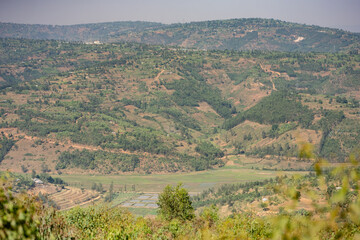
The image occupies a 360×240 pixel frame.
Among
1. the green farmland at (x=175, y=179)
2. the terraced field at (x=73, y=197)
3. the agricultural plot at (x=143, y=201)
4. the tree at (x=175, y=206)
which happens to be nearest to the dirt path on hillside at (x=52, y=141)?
the green farmland at (x=175, y=179)

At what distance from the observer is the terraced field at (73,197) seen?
90812 mm

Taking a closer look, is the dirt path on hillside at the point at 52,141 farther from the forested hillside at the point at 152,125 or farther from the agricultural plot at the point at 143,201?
the agricultural plot at the point at 143,201

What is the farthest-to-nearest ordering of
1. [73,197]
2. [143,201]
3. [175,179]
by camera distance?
1. [175,179]
2. [73,197]
3. [143,201]

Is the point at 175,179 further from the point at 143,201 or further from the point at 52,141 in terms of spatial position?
the point at 52,141

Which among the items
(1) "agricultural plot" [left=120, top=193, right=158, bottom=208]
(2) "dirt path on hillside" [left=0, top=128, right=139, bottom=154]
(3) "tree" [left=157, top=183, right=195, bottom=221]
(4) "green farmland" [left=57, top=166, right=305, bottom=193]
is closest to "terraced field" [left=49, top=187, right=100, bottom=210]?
(4) "green farmland" [left=57, top=166, right=305, bottom=193]

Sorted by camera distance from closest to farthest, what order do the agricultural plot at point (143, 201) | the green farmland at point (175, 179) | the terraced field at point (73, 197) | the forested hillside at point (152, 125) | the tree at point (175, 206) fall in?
the tree at point (175, 206), the agricultural plot at point (143, 201), the terraced field at point (73, 197), the green farmland at point (175, 179), the forested hillside at point (152, 125)

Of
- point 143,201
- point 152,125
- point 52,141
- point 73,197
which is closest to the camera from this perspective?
point 143,201

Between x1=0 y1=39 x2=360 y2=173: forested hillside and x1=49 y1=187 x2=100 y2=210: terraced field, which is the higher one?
x1=0 y1=39 x2=360 y2=173: forested hillside

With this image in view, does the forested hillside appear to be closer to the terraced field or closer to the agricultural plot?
the terraced field

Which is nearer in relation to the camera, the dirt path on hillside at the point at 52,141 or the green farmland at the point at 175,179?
the green farmland at the point at 175,179

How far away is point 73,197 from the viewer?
95500 mm

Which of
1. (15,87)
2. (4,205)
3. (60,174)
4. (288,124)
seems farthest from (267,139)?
(4,205)

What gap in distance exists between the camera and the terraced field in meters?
90.8

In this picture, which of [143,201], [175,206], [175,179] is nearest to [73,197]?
[143,201]
